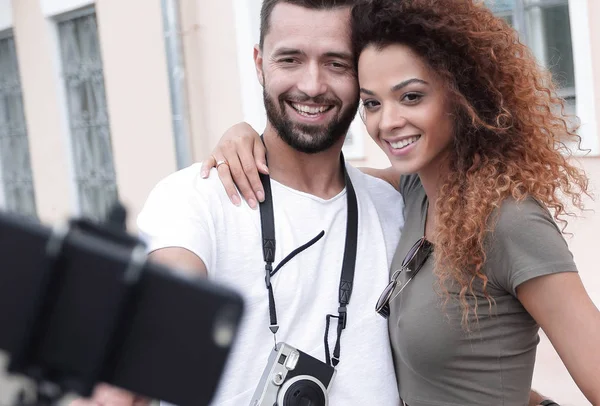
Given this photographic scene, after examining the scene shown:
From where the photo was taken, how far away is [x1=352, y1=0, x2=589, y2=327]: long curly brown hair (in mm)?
1861

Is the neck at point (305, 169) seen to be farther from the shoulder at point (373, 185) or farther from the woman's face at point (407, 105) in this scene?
the woman's face at point (407, 105)

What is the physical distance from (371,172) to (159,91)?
15.8 ft

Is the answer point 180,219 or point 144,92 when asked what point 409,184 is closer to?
point 180,219

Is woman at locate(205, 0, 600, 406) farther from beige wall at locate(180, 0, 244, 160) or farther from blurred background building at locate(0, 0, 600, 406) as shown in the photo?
beige wall at locate(180, 0, 244, 160)

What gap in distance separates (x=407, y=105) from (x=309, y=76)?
321 millimetres

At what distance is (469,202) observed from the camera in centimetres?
188

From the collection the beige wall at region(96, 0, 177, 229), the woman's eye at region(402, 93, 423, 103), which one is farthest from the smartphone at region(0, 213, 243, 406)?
the beige wall at region(96, 0, 177, 229)

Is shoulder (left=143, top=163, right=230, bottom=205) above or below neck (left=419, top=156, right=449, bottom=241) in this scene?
above

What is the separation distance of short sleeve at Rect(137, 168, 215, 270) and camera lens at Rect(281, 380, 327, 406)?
1.19ft

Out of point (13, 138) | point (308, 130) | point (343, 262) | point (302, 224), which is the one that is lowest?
point (13, 138)

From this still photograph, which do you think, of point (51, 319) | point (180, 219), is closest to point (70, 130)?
point (180, 219)

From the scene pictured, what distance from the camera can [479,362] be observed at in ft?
6.21

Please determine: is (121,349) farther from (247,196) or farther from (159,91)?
(159,91)

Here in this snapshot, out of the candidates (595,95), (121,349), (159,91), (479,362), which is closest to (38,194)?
(159,91)
